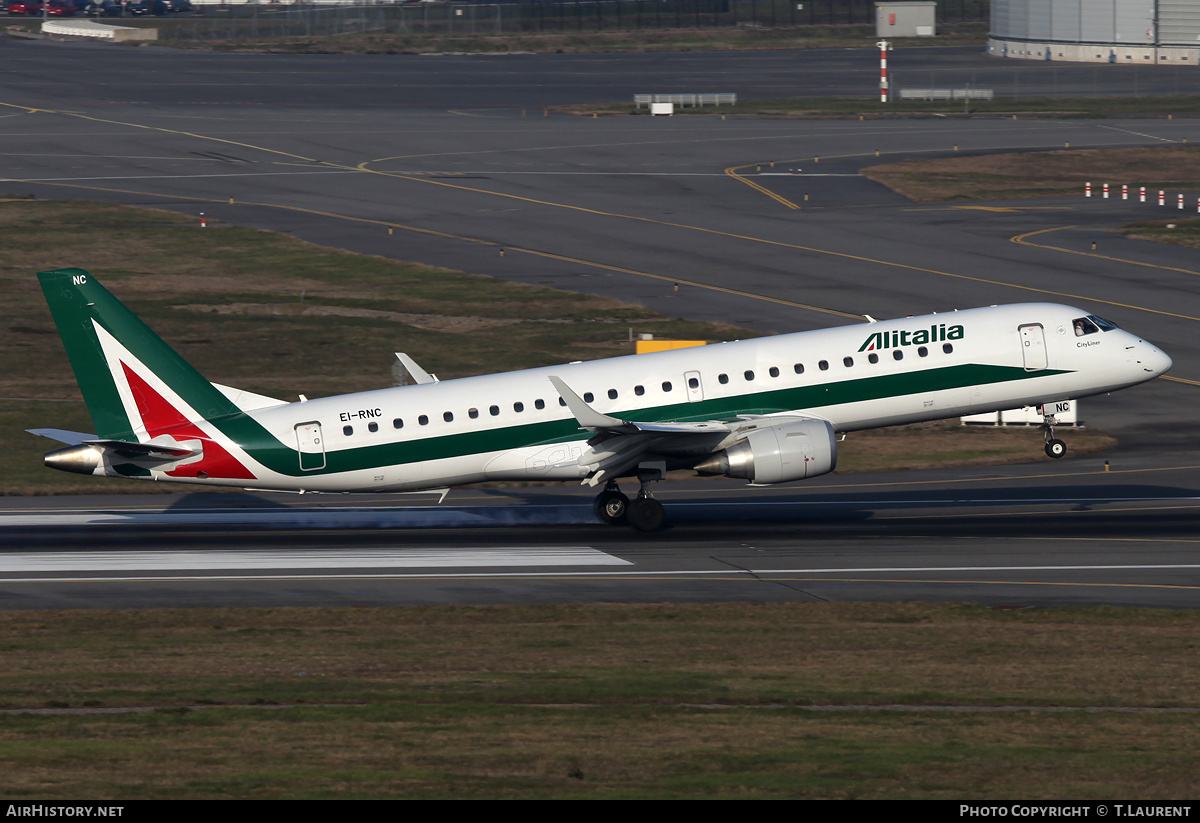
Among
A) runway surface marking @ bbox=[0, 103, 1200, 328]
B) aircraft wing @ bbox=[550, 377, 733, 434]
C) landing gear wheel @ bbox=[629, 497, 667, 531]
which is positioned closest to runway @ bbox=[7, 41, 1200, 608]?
runway surface marking @ bbox=[0, 103, 1200, 328]

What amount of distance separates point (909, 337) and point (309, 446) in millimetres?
16532

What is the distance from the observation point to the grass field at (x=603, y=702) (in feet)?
70.9

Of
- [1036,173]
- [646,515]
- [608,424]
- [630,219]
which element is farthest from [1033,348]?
[1036,173]

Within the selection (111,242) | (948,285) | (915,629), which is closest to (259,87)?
(111,242)

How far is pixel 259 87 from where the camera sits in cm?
→ 14712

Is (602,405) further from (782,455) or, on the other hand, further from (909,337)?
(909,337)

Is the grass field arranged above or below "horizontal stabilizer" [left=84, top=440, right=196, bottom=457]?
below

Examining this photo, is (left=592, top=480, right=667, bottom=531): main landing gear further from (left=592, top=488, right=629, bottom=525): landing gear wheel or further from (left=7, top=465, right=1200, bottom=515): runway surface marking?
(left=7, top=465, right=1200, bottom=515): runway surface marking

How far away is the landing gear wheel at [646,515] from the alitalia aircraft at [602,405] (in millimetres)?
39

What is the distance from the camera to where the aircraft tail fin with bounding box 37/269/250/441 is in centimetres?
3872

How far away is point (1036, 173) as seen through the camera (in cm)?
9950

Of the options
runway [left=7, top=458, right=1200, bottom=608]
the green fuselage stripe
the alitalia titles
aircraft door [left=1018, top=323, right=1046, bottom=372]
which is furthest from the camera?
aircraft door [left=1018, top=323, right=1046, bottom=372]

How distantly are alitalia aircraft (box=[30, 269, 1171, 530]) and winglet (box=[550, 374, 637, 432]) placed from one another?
7 centimetres
